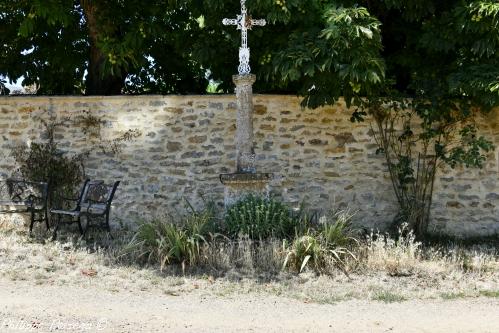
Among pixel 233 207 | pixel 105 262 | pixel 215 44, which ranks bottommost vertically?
pixel 105 262

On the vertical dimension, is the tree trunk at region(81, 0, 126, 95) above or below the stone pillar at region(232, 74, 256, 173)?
above

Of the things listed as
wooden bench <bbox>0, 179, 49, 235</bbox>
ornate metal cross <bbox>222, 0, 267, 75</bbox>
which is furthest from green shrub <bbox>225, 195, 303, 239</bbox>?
wooden bench <bbox>0, 179, 49, 235</bbox>

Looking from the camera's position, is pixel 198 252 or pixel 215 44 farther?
pixel 215 44

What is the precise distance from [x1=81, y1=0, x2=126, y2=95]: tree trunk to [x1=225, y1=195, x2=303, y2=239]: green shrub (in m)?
3.44

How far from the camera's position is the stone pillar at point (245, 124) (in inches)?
313

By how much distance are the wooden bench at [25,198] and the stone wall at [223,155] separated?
35 cm

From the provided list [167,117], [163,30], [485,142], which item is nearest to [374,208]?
[485,142]

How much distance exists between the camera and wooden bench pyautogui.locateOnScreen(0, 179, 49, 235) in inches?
333

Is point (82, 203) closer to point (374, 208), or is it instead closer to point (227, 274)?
point (227, 274)

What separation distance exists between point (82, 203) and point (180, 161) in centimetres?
151

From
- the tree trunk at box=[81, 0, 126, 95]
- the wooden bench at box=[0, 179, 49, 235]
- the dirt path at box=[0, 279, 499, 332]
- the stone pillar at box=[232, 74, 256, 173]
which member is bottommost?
the dirt path at box=[0, 279, 499, 332]

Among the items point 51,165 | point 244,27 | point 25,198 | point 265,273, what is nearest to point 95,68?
point 51,165

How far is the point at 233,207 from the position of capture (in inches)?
298

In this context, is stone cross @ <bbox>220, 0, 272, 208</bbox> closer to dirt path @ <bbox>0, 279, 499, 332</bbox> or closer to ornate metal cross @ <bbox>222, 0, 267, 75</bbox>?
ornate metal cross @ <bbox>222, 0, 267, 75</bbox>
